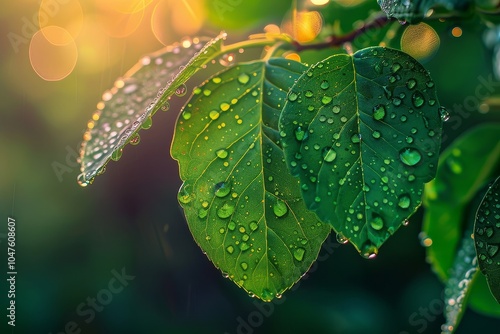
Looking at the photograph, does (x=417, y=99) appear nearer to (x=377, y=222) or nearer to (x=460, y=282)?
(x=377, y=222)

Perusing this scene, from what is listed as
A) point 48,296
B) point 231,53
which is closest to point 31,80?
point 48,296

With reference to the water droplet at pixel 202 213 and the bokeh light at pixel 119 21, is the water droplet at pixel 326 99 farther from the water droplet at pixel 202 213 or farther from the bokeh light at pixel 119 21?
the bokeh light at pixel 119 21

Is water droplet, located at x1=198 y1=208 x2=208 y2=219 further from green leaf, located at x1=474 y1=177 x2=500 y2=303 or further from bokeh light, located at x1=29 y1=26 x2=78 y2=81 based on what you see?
bokeh light, located at x1=29 y1=26 x2=78 y2=81

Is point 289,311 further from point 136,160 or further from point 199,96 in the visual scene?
point 199,96

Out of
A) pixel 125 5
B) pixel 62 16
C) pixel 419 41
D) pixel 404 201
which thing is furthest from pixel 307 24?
pixel 62 16

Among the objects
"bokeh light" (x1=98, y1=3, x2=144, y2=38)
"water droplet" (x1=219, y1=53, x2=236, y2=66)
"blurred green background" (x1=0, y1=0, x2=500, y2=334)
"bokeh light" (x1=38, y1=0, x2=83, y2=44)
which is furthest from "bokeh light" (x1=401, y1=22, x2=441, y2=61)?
"bokeh light" (x1=38, y1=0, x2=83, y2=44)

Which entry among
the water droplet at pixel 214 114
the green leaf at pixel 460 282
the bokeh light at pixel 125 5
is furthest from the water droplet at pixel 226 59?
the bokeh light at pixel 125 5
